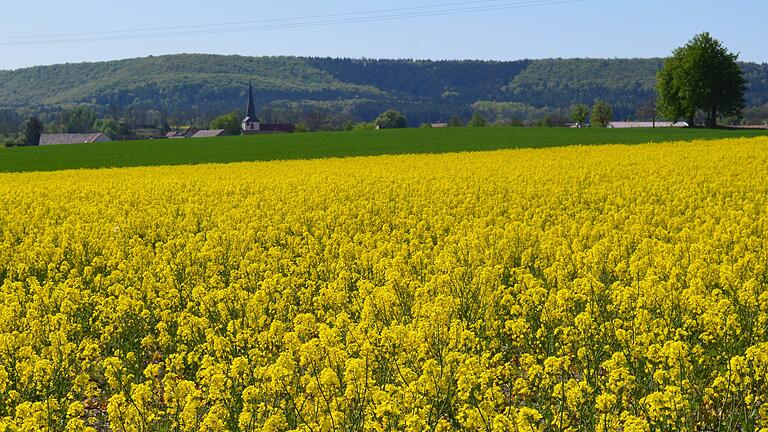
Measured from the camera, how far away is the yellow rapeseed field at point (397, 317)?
604 centimetres

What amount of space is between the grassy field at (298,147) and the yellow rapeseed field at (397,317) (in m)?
31.1

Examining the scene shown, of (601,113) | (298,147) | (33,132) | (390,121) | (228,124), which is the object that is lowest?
(298,147)

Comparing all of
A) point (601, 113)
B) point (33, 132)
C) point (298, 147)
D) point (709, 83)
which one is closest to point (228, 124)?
point (33, 132)

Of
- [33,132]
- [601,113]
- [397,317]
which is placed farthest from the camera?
[601,113]

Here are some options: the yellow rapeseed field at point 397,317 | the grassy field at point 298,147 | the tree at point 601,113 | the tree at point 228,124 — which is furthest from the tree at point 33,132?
the yellow rapeseed field at point 397,317

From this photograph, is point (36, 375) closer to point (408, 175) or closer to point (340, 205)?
point (340, 205)

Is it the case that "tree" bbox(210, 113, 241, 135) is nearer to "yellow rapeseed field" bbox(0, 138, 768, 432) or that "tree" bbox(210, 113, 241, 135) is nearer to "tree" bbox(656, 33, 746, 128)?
"tree" bbox(656, 33, 746, 128)

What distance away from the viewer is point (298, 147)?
57.9m

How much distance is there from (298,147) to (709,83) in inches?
1947

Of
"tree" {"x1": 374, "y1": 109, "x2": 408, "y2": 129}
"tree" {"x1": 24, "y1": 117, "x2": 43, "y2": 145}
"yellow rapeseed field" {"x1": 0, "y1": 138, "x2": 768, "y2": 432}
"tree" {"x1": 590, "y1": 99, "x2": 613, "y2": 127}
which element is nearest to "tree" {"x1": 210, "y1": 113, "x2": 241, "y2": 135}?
"tree" {"x1": 374, "y1": 109, "x2": 408, "y2": 129}

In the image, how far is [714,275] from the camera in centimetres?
962

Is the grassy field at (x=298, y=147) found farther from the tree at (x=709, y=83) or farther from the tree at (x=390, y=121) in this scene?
the tree at (x=390, y=121)

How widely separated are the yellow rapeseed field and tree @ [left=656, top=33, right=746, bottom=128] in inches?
2762

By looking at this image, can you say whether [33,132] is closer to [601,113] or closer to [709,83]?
[601,113]
